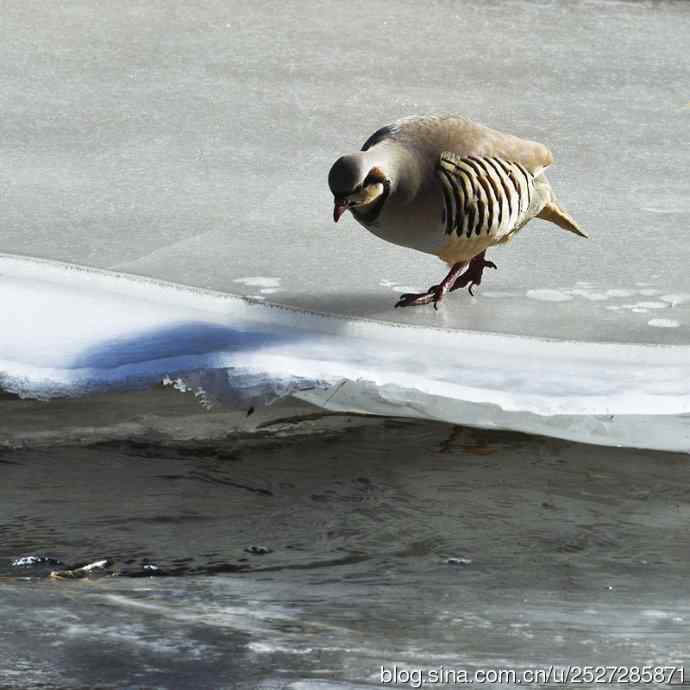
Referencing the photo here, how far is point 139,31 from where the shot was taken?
5.91 metres

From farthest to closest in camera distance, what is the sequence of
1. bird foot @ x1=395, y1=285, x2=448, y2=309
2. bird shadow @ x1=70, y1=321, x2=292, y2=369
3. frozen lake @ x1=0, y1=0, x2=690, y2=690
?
1. bird foot @ x1=395, y1=285, x2=448, y2=309
2. bird shadow @ x1=70, y1=321, x2=292, y2=369
3. frozen lake @ x1=0, y1=0, x2=690, y2=690

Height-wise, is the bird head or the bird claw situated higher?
the bird head

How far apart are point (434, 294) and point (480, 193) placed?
0.33 metres

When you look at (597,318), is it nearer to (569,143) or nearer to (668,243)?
(668,243)

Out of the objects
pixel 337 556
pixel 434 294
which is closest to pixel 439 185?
pixel 434 294

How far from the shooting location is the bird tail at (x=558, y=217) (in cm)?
386


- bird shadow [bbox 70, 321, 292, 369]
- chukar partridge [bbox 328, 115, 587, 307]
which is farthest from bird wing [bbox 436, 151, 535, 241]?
bird shadow [bbox 70, 321, 292, 369]

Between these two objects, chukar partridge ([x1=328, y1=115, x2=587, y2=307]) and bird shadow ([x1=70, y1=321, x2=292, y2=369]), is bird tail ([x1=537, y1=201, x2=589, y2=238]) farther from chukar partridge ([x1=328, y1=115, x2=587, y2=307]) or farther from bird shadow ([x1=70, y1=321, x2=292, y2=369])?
bird shadow ([x1=70, y1=321, x2=292, y2=369])

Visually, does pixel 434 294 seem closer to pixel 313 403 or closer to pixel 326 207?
pixel 313 403

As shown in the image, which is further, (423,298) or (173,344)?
(423,298)

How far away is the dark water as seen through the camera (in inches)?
87.2

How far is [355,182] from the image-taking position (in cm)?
326

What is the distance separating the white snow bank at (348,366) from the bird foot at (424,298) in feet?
0.47

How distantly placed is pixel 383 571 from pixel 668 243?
1684mm
